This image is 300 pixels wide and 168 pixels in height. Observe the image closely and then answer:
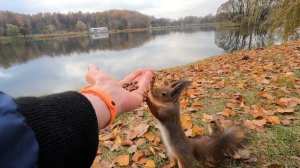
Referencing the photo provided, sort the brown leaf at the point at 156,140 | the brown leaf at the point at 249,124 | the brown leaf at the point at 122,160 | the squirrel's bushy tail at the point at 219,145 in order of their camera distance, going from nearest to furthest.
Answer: the squirrel's bushy tail at the point at 219,145 → the brown leaf at the point at 122,160 → the brown leaf at the point at 249,124 → the brown leaf at the point at 156,140

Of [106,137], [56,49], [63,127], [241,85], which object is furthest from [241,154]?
[56,49]

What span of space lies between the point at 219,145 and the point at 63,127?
150 cm

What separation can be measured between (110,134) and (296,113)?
2.14 metres

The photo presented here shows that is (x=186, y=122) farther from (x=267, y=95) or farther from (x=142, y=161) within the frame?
(x=267, y=95)

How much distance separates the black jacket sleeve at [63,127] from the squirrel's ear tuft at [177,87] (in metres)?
1.15

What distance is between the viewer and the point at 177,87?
7.24ft

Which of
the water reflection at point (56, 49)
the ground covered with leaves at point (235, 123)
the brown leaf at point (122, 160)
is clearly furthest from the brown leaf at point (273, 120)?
the water reflection at point (56, 49)

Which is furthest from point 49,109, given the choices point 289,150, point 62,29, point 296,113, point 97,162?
point 62,29

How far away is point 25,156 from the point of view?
77 centimetres

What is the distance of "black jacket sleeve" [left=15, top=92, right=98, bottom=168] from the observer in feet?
2.90

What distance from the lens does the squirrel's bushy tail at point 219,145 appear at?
6.96 feet

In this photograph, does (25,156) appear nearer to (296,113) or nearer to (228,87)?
(296,113)

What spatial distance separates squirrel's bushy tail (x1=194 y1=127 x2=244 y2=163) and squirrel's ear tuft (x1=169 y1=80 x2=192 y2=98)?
458 millimetres

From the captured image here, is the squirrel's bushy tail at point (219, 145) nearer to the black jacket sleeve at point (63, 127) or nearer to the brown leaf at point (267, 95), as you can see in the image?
the black jacket sleeve at point (63, 127)
